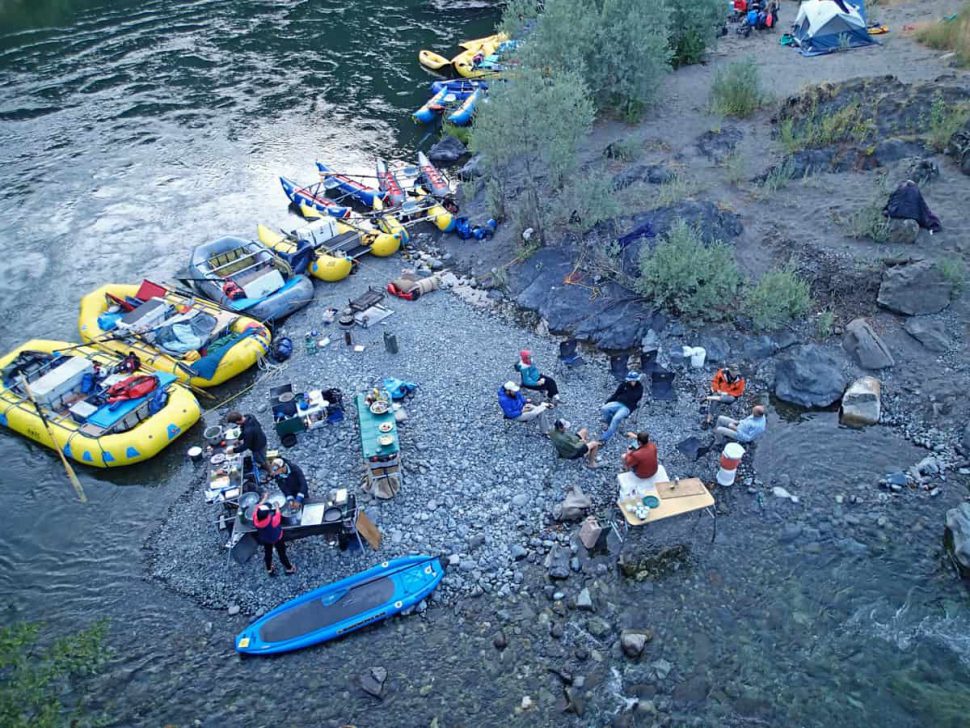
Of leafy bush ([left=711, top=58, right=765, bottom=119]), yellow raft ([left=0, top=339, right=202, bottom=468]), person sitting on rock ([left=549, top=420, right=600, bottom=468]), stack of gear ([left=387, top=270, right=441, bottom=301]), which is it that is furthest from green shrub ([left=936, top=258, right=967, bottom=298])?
yellow raft ([left=0, top=339, right=202, bottom=468])

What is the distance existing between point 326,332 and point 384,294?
70.7 inches

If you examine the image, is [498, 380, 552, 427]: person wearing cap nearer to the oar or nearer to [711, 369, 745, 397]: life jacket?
[711, 369, 745, 397]: life jacket

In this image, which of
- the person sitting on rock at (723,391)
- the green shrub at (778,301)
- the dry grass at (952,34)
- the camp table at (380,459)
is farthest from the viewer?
the dry grass at (952,34)

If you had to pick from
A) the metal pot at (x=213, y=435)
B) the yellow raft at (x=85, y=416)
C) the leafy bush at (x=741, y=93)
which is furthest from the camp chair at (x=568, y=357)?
the leafy bush at (x=741, y=93)

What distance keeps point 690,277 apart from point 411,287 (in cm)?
656

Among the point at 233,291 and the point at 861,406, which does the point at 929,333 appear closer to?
the point at 861,406

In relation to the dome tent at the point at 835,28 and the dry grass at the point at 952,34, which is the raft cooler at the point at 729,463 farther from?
the dome tent at the point at 835,28

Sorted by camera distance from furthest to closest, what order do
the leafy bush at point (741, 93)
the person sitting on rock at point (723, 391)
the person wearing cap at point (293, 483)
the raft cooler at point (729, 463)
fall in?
the leafy bush at point (741, 93), the person sitting on rock at point (723, 391), the person wearing cap at point (293, 483), the raft cooler at point (729, 463)

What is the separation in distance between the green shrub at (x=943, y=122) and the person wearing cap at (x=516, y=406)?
41.8 feet

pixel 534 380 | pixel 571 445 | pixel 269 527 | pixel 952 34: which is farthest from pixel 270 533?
pixel 952 34

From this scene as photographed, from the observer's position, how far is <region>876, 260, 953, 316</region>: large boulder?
12.9m

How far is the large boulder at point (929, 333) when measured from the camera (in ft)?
40.9

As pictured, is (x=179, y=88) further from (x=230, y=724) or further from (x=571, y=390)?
(x=230, y=724)

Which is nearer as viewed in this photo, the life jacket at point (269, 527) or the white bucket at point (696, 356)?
the life jacket at point (269, 527)
